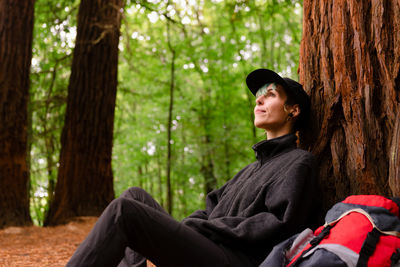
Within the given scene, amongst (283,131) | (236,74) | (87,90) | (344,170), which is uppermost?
(236,74)

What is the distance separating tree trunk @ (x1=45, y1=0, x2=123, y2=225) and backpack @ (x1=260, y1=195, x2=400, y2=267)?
4804mm

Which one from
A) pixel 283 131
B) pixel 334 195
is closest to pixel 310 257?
pixel 334 195

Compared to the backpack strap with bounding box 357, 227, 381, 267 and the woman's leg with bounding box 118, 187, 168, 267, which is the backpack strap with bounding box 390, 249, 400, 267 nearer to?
the backpack strap with bounding box 357, 227, 381, 267

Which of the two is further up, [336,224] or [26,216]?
[336,224]

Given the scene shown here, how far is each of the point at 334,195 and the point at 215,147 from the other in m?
9.76

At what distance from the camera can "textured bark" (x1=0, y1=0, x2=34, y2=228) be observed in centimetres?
587

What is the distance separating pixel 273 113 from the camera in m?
2.87

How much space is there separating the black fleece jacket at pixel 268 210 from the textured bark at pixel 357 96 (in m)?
0.33

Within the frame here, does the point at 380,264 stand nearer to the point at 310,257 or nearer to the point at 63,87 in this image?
the point at 310,257

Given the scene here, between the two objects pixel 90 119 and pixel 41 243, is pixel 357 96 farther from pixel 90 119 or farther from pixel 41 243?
pixel 90 119

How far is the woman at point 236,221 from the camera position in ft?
6.66

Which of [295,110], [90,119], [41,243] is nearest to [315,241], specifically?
[295,110]

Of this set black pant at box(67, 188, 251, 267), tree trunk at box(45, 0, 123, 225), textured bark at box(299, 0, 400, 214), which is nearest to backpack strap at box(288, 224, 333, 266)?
black pant at box(67, 188, 251, 267)

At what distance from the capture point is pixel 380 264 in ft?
5.33
